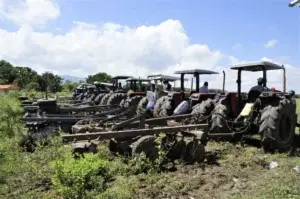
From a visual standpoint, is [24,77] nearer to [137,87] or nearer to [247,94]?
[137,87]

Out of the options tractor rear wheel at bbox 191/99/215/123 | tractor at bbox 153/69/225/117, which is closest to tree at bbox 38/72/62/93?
tractor at bbox 153/69/225/117

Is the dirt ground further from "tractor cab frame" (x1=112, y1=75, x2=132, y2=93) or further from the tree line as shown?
the tree line

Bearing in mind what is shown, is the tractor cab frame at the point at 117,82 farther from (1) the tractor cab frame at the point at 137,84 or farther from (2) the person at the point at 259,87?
(2) the person at the point at 259,87

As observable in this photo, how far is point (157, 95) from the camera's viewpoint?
13.1 meters

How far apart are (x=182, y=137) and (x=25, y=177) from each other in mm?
2808

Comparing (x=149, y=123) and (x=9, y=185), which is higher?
(x=149, y=123)

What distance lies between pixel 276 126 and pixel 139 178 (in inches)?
127

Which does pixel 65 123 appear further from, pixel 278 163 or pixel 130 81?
pixel 130 81

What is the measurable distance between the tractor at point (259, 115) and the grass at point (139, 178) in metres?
0.51

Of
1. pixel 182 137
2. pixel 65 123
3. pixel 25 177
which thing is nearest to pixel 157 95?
pixel 65 123

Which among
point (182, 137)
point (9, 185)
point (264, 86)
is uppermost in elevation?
point (264, 86)

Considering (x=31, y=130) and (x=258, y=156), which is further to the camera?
(x=31, y=130)

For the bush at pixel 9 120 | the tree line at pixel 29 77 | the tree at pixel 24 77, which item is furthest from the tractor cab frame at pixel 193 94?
the tree at pixel 24 77

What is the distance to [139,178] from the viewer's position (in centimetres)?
561
